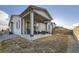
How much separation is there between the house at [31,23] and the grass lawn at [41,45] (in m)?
0.08

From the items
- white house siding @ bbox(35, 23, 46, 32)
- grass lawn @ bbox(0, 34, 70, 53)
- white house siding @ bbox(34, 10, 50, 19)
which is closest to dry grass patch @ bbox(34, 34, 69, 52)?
grass lawn @ bbox(0, 34, 70, 53)

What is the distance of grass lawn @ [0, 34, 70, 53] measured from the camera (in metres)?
1.81

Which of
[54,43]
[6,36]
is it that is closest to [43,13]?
[54,43]

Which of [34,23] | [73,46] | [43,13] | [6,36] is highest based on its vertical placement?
[43,13]

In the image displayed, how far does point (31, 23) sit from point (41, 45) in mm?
267

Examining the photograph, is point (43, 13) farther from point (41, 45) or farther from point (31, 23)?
point (41, 45)

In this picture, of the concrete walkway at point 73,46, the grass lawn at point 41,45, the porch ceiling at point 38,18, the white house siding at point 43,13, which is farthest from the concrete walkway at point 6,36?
the concrete walkway at point 73,46

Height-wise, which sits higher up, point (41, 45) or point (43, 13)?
point (43, 13)

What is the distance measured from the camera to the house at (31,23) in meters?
1.83

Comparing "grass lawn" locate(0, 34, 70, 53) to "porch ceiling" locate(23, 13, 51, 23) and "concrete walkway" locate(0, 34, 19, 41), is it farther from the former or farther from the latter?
"porch ceiling" locate(23, 13, 51, 23)

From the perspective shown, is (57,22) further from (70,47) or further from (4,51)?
(4,51)

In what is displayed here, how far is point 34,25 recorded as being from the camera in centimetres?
184

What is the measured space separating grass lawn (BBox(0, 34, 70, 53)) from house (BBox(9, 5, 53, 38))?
0.08 m

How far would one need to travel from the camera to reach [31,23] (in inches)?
72.4
